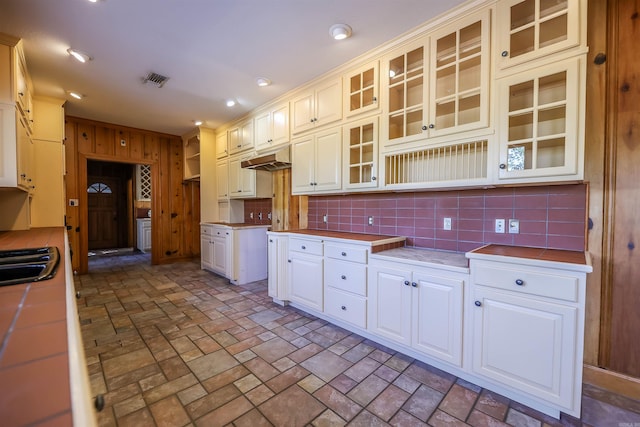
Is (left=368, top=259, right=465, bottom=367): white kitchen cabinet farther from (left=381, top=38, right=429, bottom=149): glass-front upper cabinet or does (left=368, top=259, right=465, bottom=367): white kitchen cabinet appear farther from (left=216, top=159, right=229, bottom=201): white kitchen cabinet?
(left=216, top=159, right=229, bottom=201): white kitchen cabinet

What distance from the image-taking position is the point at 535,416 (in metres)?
1.53

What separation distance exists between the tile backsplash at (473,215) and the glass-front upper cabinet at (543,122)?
0.28 meters

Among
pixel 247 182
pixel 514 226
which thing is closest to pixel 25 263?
pixel 247 182

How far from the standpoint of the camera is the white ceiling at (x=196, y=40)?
6.39ft

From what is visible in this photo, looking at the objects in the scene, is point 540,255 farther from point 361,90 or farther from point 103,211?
point 103,211

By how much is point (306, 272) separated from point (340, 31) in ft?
7.22

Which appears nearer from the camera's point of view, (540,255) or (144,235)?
(540,255)

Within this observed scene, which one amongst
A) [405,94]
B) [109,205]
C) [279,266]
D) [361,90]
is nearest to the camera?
[405,94]

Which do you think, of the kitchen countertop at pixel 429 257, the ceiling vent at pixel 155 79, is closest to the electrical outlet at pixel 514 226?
the kitchen countertop at pixel 429 257

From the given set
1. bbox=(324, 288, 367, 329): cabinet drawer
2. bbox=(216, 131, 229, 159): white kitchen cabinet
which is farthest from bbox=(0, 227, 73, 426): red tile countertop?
bbox=(216, 131, 229, 159): white kitchen cabinet

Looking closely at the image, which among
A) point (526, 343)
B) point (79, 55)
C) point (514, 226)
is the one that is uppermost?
point (79, 55)

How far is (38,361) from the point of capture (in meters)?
0.47

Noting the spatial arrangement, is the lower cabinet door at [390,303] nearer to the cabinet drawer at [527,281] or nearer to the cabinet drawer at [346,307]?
the cabinet drawer at [346,307]

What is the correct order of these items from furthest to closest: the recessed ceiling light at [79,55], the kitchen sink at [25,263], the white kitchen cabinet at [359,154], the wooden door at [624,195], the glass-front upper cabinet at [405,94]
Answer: the white kitchen cabinet at [359,154] < the recessed ceiling light at [79,55] < the glass-front upper cabinet at [405,94] < the wooden door at [624,195] < the kitchen sink at [25,263]
